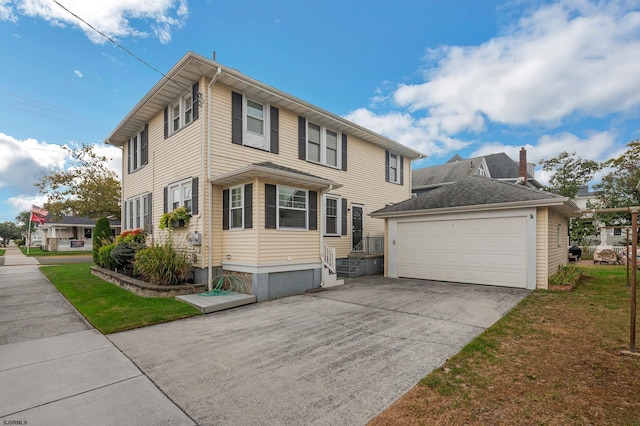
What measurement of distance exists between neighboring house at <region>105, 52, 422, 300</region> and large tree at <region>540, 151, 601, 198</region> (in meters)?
21.3

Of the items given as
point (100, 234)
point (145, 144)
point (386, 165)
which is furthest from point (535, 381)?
point (100, 234)

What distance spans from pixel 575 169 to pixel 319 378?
28.9m

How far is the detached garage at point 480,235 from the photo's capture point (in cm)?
862

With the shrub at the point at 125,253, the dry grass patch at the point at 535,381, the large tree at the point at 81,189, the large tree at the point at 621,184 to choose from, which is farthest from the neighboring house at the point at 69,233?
the large tree at the point at 621,184

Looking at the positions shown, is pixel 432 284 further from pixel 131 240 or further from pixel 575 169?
pixel 575 169

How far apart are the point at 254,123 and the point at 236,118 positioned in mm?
737

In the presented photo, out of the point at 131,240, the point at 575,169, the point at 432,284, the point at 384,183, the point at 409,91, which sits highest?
the point at 409,91

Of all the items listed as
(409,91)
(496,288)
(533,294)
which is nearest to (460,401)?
(533,294)

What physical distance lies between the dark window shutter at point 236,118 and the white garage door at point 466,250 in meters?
6.60

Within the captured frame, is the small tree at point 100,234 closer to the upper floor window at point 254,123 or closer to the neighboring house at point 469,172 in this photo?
the upper floor window at point 254,123

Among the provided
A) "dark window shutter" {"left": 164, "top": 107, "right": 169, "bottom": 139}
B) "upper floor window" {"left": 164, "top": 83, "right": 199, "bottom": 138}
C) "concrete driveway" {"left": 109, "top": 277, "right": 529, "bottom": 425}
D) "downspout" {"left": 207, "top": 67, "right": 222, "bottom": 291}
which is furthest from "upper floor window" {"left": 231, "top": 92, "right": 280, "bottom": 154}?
"concrete driveway" {"left": 109, "top": 277, "right": 529, "bottom": 425}

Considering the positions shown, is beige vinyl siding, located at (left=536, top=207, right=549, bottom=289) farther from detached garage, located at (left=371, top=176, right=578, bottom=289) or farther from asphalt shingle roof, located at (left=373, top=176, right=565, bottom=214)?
asphalt shingle roof, located at (left=373, top=176, right=565, bottom=214)

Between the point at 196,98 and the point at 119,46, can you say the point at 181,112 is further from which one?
the point at 119,46

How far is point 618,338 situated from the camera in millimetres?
4477
